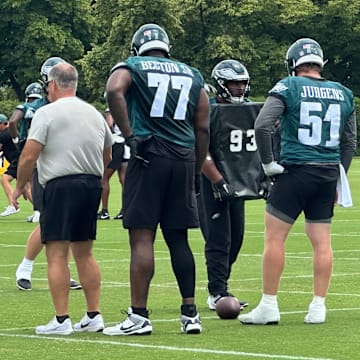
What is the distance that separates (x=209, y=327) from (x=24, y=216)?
15342 millimetres

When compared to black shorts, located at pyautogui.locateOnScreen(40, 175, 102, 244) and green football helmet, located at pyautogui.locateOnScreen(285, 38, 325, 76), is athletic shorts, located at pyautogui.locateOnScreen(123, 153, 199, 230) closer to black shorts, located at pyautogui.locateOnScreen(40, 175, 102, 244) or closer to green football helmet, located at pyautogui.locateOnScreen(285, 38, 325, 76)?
black shorts, located at pyautogui.locateOnScreen(40, 175, 102, 244)

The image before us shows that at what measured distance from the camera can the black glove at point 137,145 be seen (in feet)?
32.2

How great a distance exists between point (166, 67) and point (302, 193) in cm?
158

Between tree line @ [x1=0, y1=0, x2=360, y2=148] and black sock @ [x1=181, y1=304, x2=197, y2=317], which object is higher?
black sock @ [x1=181, y1=304, x2=197, y2=317]

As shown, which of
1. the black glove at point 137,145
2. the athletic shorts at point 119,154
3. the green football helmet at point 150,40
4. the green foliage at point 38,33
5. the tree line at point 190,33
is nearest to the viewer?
the black glove at point 137,145

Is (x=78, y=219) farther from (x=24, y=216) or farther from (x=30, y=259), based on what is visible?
(x=24, y=216)

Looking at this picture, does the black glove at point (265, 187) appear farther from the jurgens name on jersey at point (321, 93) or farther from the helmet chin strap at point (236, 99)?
the jurgens name on jersey at point (321, 93)

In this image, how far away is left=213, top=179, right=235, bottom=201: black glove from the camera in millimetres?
11289

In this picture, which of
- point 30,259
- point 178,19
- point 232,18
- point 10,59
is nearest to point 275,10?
point 232,18

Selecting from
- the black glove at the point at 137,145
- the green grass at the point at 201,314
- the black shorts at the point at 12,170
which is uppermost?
the black glove at the point at 137,145

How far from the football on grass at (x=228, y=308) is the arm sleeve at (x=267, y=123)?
1.26 m

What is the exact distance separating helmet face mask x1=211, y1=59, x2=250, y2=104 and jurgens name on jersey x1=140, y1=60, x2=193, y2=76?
1.53 m

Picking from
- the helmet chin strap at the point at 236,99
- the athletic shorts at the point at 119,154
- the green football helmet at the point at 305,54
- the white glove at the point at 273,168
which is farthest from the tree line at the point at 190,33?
the white glove at the point at 273,168

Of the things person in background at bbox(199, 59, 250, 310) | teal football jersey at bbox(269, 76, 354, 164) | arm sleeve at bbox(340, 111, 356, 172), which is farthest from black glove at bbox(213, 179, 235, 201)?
arm sleeve at bbox(340, 111, 356, 172)
